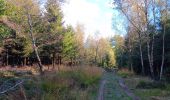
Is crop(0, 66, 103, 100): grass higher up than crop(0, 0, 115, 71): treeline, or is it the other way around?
crop(0, 0, 115, 71): treeline

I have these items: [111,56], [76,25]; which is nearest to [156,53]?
[76,25]

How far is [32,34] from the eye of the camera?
3381 cm

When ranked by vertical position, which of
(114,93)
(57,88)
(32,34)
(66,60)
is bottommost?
(114,93)

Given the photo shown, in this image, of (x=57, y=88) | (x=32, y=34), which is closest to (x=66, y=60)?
(x=32, y=34)

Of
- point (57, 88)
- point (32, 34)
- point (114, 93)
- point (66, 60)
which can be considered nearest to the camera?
point (57, 88)

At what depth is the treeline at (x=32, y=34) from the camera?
1308 inches

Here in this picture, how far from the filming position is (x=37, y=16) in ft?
112

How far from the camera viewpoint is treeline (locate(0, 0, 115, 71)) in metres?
33.2

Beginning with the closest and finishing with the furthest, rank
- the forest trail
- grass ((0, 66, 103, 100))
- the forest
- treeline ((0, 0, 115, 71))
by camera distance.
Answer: grass ((0, 66, 103, 100)), the forest, the forest trail, treeline ((0, 0, 115, 71))

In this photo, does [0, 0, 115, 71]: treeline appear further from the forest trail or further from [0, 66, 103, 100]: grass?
the forest trail

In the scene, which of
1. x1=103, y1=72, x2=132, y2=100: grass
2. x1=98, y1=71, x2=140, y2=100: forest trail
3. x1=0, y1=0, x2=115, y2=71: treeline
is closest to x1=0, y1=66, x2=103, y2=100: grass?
x1=98, y1=71, x2=140, y2=100: forest trail

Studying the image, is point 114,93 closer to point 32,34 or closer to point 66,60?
point 32,34

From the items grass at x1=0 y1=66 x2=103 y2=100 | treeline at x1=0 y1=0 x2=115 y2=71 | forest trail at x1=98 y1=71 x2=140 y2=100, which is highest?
treeline at x1=0 y1=0 x2=115 y2=71

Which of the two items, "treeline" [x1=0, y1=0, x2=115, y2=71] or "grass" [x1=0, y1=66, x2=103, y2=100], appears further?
"treeline" [x1=0, y1=0, x2=115, y2=71]
